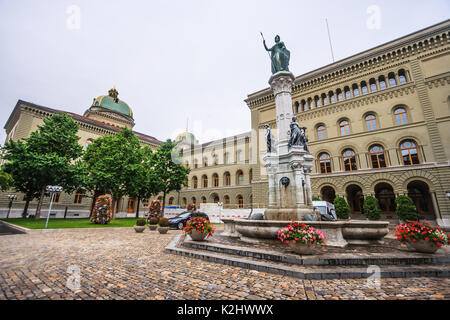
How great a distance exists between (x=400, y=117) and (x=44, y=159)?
38.3 metres

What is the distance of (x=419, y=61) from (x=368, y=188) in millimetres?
15523

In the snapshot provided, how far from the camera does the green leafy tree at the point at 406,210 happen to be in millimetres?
18703

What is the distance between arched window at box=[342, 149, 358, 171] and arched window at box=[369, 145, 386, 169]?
1809mm

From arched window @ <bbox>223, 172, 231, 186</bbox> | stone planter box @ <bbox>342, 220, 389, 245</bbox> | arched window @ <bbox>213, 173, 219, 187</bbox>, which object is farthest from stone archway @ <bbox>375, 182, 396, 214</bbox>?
arched window @ <bbox>213, 173, 219, 187</bbox>

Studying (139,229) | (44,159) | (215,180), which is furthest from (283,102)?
(215,180)

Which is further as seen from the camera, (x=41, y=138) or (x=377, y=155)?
(x=377, y=155)

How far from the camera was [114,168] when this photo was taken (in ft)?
77.8

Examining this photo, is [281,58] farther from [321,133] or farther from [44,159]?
[44,159]

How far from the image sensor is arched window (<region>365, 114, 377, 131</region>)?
80.4ft

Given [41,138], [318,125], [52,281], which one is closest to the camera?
[52,281]

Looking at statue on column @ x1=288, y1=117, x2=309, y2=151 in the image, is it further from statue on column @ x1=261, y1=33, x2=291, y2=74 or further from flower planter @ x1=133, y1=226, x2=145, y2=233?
flower planter @ x1=133, y1=226, x2=145, y2=233

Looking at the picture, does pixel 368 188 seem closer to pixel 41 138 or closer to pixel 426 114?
pixel 426 114
